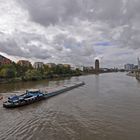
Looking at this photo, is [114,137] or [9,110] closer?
[114,137]

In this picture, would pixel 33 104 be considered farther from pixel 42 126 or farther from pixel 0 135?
pixel 0 135

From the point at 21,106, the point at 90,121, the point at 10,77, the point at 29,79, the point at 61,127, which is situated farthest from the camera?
the point at 29,79

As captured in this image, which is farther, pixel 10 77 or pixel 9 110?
pixel 10 77

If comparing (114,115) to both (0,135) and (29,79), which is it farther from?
(29,79)

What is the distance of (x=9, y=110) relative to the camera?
20734mm

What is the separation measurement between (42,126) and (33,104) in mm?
9475

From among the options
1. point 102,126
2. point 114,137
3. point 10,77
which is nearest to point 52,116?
point 102,126

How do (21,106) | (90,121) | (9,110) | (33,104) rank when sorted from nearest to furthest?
(90,121), (9,110), (21,106), (33,104)

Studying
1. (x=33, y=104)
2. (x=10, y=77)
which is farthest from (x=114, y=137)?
(x=10, y=77)

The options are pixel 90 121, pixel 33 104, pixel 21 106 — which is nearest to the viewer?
pixel 90 121

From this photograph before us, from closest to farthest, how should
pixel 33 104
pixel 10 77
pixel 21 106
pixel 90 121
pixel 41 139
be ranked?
pixel 41 139 < pixel 90 121 < pixel 21 106 < pixel 33 104 < pixel 10 77

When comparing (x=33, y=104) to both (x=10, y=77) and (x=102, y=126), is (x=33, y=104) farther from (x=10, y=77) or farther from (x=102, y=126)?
(x=10, y=77)

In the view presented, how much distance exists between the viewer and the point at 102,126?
15234mm

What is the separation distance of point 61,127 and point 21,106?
908 centimetres
